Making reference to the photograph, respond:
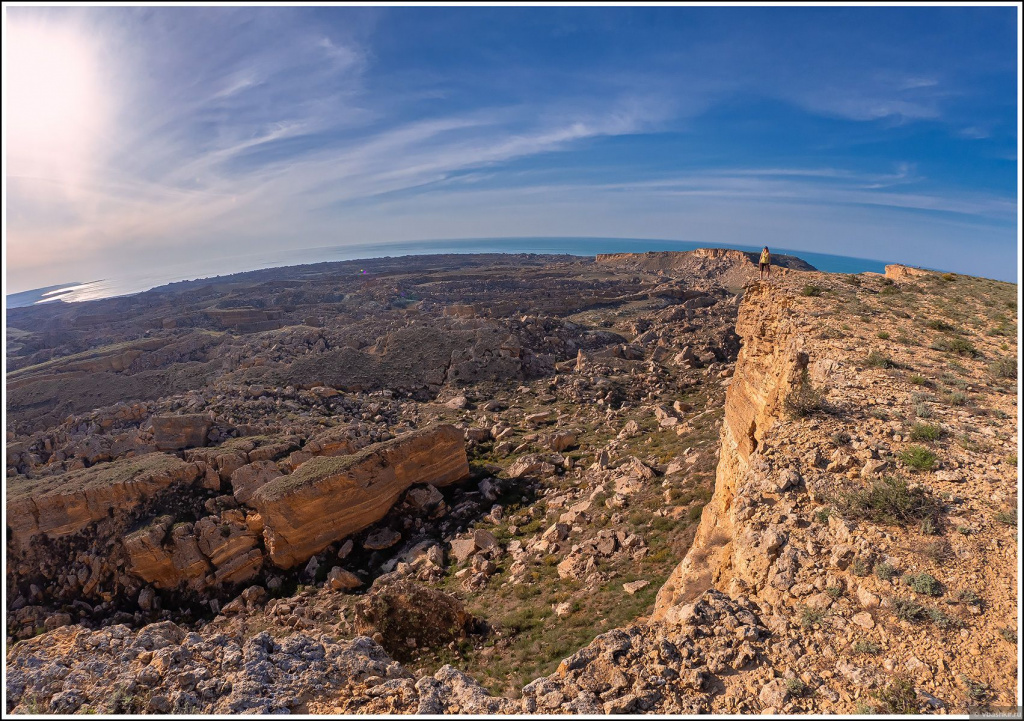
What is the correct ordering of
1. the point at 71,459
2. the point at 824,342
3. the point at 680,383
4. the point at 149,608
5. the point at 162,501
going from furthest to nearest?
1. the point at 680,383
2. the point at 71,459
3. the point at 162,501
4. the point at 149,608
5. the point at 824,342

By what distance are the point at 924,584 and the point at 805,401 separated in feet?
11.7

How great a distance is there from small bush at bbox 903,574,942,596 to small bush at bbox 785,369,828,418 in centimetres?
Result: 325

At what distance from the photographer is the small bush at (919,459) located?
251 inches

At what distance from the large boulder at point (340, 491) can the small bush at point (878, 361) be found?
40.5 ft

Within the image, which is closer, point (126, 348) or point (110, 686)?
point (110, 686)

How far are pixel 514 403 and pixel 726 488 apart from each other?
16.1 metres

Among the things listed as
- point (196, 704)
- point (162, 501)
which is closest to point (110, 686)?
point (196, 704)

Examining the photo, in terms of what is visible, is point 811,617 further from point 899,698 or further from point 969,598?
point 969,598

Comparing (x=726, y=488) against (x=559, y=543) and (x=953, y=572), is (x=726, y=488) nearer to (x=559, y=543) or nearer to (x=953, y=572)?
(x=559, y=543)

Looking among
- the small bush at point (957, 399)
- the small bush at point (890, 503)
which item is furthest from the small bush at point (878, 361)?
the small bush at point (890, 503)

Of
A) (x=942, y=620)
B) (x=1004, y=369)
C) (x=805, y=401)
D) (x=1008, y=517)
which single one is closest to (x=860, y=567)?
(x=942, y=620)

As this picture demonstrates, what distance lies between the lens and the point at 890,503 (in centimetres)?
586

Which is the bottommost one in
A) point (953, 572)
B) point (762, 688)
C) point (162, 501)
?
point (162, 501)

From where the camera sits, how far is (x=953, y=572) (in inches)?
200
